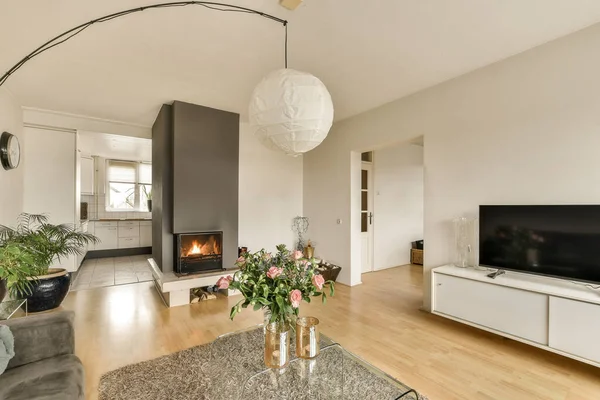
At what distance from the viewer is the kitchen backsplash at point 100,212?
707cm

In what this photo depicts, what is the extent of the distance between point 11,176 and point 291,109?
4265 millimetres

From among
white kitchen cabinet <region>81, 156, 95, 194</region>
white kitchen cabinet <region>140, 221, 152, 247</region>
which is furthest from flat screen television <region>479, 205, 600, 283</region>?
white kitchen cabinet <region>81, 156, 95, 194</region>

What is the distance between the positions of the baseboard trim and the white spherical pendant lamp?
6.79m

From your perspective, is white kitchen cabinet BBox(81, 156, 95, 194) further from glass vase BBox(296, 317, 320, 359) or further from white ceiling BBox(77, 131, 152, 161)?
glass vase BBox(296, 317, 320, 359)

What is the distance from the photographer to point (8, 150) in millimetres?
3418

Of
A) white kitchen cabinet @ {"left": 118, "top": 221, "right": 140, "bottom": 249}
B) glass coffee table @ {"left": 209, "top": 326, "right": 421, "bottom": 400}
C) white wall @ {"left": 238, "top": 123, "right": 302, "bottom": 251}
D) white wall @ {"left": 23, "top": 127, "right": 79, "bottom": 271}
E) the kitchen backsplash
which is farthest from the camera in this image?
the kitchen backsplash

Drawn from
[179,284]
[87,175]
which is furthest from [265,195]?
[87,175]

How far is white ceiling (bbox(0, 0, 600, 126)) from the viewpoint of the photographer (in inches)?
84.1

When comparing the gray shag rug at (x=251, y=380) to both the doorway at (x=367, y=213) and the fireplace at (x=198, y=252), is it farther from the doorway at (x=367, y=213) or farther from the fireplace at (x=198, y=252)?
the doorway at (x=367, y=213)

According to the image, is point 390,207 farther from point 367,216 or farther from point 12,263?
point 12,263

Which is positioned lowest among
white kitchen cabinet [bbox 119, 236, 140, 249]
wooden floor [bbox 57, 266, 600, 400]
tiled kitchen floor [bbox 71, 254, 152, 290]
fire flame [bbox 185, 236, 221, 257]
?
wooden floor [bbox 57, 266, 600, 400]

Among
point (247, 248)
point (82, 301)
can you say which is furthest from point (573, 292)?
point (82, 301)

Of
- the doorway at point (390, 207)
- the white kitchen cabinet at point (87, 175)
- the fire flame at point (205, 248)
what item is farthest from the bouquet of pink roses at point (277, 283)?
the white kitchen cabinet at point (87, 175)

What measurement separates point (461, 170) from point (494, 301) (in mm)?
1429
